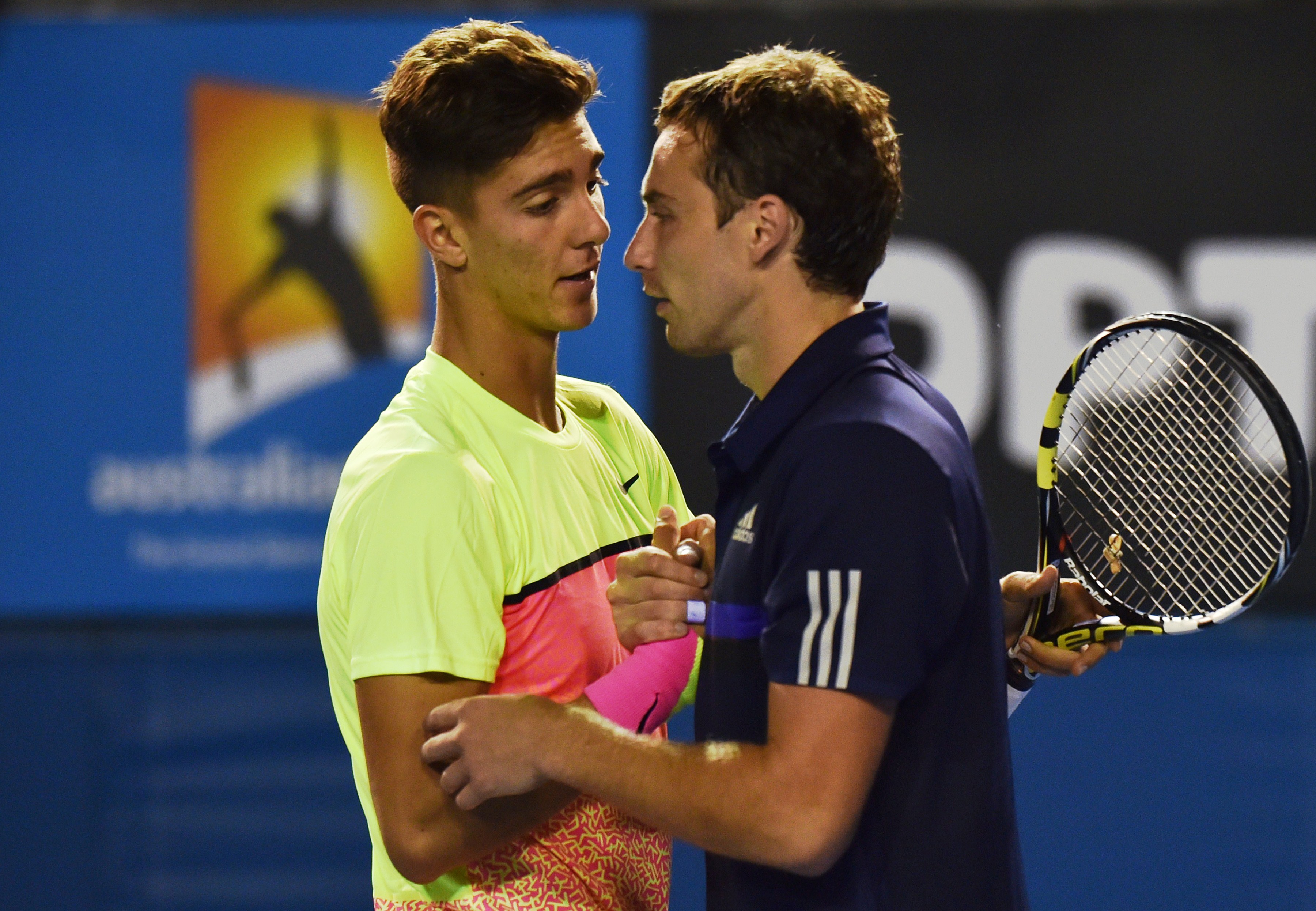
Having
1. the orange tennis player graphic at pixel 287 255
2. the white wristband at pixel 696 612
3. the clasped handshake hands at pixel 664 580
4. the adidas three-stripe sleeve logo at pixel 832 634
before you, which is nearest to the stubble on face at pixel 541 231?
the clasped handshake hands at pixel 664 580

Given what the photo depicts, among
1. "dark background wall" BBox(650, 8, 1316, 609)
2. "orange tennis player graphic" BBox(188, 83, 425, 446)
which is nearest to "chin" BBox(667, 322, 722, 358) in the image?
"dark background wall" BBox(650, 8, 1316, 609)

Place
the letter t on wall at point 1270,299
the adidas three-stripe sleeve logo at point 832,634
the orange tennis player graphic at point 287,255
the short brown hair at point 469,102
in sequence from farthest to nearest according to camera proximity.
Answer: the orange tennis player graphic at point 287,255 < the letter t on wall at point 1270,299 < the short brown hair at point 469,102 < the adidas three-stripe sleeve logo at point 832,634

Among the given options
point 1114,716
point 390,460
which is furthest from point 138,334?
point 390,460

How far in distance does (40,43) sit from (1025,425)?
5.13 metres

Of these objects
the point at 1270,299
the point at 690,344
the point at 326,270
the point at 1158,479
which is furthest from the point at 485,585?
the point at 1270,299

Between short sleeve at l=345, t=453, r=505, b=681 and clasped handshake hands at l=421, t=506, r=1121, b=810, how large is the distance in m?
0.08

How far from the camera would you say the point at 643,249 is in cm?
203

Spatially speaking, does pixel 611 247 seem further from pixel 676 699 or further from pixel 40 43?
pixel 676 699

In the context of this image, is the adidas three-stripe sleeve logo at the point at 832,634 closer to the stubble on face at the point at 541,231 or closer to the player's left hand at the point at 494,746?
the player's left hand at the point at 494,746

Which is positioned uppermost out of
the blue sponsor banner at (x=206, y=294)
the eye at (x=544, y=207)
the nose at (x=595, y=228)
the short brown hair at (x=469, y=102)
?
the short brown hair at (x=469, y=102)

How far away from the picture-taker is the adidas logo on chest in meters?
1.82

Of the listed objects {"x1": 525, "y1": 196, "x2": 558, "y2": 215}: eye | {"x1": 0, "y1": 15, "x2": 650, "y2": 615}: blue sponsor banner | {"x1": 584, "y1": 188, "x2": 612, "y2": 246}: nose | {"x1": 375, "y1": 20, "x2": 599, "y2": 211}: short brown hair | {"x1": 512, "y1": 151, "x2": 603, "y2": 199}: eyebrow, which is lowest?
{"x1": 0, "y1": 15, "x2": 650, "y2": 615}: blue sponsor banner

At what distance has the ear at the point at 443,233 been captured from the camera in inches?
88.1

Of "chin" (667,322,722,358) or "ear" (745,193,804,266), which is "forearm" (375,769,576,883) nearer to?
"chin" (667,322,722,358)
